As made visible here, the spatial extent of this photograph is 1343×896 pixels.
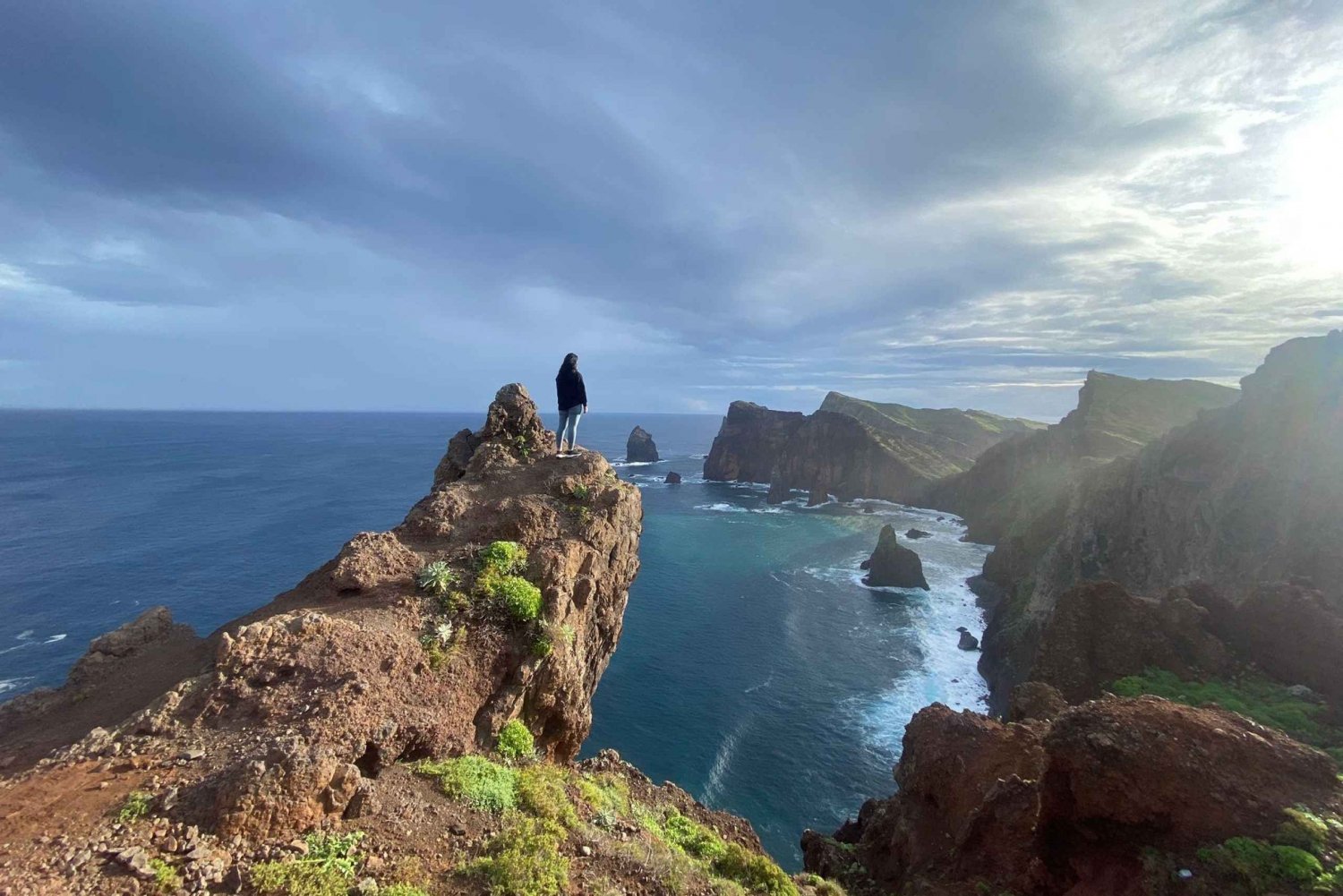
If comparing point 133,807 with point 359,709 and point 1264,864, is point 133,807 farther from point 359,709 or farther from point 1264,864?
point 1264,864

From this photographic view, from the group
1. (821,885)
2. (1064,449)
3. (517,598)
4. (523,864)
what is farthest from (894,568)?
(523,864)

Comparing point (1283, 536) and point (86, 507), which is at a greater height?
point (1283, 536)

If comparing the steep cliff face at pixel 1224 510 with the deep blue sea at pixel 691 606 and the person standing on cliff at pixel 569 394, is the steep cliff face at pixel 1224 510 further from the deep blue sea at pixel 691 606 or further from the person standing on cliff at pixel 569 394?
the person standing on cliff at pixel 569 394

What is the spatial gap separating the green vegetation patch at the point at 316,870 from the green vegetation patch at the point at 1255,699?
23.0m

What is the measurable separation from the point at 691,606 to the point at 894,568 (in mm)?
25029

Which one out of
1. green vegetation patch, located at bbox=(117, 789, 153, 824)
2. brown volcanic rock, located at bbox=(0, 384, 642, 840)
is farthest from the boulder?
green vegetation patch, located at bbox=(117, 789, 153, 824)

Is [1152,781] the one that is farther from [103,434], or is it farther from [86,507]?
A: [103,434]

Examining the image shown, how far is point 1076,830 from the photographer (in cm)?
1239

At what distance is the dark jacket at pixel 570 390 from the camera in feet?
59.8

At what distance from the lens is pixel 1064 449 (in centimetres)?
8969

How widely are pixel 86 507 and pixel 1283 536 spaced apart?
127 meters

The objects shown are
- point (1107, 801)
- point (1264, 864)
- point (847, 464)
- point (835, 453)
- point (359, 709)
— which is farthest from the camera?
point (835, 453)

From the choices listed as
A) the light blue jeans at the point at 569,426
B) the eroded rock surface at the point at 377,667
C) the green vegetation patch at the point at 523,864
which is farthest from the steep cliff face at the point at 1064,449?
the green vegetation patch at the point at 523,864

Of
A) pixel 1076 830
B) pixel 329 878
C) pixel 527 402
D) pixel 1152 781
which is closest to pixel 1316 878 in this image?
pixel 1152 781
